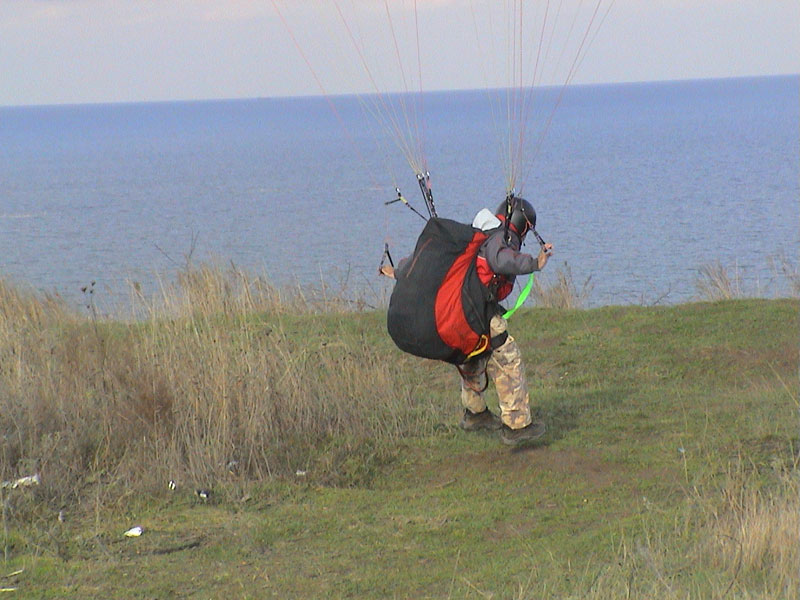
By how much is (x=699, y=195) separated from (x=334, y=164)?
2969 centimetres

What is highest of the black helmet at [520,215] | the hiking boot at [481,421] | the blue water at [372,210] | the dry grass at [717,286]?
the black helmet at [520,215]

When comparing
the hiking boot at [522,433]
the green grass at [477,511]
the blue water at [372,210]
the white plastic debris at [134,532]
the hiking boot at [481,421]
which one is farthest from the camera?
the blue water at [372,210]

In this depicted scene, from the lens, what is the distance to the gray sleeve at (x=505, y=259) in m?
6.18

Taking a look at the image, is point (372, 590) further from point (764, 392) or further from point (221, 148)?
point (221, 148)

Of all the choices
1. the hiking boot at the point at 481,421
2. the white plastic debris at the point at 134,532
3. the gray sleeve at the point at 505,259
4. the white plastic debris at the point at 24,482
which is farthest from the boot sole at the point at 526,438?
the white plastic debris at the point at 24,482

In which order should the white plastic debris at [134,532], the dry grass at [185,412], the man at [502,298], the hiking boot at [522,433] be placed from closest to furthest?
the white plastic debris at [134,532] < the man at [502,298] < the dry grass at [185,412] < the hiking boot at [522,433]

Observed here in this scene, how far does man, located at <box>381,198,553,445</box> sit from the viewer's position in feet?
20.6

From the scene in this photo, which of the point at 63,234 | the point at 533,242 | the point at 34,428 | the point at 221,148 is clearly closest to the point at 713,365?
the point at 34,428

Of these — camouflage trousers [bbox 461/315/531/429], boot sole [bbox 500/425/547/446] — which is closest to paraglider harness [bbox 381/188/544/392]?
camouflage trousers [bbox 461/315/531/429]

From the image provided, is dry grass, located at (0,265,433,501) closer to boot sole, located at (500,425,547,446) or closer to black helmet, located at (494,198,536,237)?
boot sole, located at (500,425,547,446)

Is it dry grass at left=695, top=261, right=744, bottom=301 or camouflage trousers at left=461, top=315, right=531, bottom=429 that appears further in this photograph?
dry grass at left=695, top=261, right=744, bottom=301

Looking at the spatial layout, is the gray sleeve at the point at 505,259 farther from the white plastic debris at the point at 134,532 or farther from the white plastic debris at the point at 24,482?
the white plastic debris at the point at 24,482

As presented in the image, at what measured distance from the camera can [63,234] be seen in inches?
1298

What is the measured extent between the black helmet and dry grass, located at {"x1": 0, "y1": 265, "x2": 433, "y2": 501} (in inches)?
65.6
